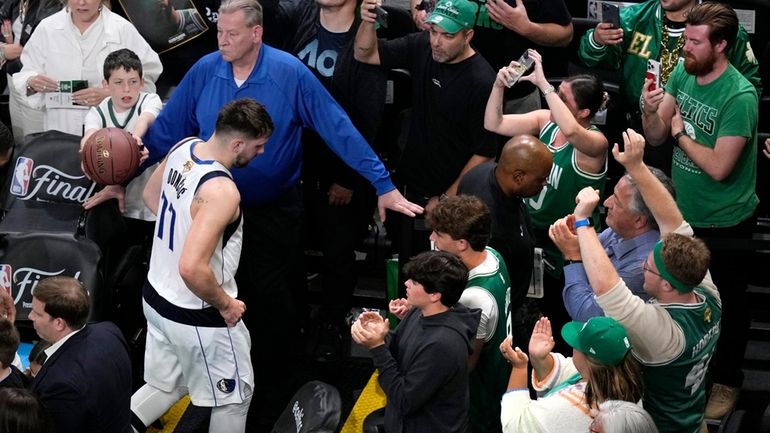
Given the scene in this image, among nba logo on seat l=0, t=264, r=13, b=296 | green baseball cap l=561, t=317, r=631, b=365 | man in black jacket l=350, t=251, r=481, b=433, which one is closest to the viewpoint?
green baseball cap l=561, t=317, r=631, b=365

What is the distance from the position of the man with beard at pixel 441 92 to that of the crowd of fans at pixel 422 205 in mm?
13

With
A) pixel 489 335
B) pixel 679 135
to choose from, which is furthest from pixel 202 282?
pixel 679 135

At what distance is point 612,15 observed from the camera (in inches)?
271

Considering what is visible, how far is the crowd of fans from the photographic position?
15.5 ft

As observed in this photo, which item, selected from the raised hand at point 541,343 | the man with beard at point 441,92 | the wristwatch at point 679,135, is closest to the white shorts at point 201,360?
the man with beard at point 441,92

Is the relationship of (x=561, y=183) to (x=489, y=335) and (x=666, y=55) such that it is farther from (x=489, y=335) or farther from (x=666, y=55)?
(x=489, y=335)

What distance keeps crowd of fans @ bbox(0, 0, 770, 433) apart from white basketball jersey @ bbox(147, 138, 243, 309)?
1 centimetres

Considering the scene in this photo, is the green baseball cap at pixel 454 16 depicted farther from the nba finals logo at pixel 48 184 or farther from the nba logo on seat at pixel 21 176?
the nba logo on seat at pixel 21 176

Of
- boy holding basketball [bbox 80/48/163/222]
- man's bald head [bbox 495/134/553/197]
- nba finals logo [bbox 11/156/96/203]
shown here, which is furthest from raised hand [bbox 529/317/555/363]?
nba finals logo [bbox 11/156/96/203]

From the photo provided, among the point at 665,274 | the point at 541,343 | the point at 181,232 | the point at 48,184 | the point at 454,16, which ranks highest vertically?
the point at 454,16

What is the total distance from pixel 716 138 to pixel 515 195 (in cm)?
131

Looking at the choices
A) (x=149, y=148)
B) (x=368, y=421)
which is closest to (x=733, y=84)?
(x=368, y=421)

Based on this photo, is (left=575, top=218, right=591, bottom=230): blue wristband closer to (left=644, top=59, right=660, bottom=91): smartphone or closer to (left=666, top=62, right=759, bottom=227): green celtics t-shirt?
(left=666, top=62, right=759, bottom=227): green celtics t-shirt

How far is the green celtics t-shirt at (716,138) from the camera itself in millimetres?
6008
